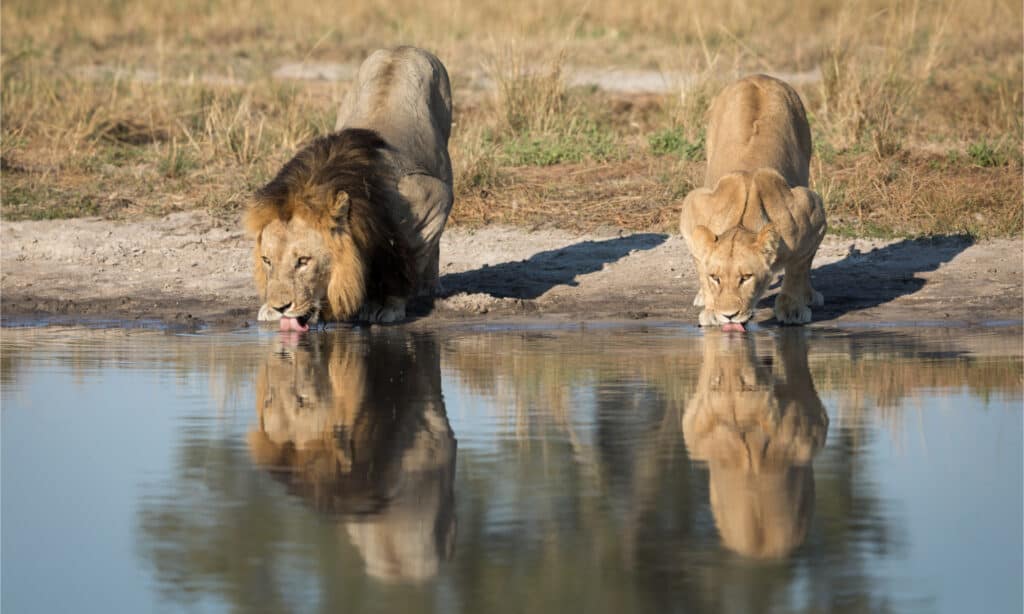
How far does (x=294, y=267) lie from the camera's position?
8.71m

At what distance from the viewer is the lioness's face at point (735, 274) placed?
336 inches

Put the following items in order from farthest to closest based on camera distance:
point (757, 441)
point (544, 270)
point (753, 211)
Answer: point (544, 270) < point (753, 211) < point (757, 441)

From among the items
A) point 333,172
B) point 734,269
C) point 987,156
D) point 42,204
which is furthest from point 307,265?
point 987,156

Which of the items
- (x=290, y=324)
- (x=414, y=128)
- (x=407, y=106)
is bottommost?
(x=290, y=324)

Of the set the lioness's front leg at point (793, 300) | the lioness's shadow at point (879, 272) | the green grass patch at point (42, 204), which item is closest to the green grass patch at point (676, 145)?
the lioness's shadow at point (879, 272)

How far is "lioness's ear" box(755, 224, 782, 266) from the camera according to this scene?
8.59 metres

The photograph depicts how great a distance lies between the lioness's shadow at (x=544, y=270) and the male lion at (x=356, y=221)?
0.55 meters

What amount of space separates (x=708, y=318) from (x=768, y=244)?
0.48m

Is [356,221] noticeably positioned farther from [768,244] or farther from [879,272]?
[879,272]

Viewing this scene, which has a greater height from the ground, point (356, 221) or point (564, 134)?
point (564, 134)

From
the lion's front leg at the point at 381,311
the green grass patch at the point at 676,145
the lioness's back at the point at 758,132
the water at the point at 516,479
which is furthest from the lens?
the green grass patch at the point at 676,145

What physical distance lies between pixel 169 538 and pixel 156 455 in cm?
A: 114

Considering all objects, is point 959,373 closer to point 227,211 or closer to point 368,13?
point 227,211

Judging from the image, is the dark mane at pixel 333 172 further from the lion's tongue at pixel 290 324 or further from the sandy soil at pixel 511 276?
the sandy soil at pixel 511 276
